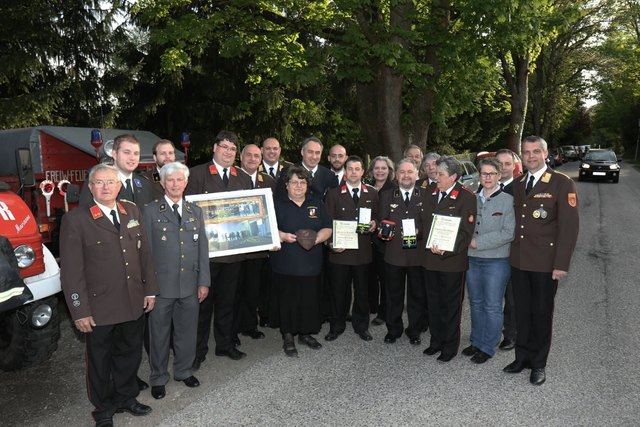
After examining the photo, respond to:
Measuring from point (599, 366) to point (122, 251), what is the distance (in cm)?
450

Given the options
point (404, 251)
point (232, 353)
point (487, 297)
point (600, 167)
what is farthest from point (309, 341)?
point (600, 167)

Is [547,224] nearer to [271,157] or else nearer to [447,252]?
[447,252]

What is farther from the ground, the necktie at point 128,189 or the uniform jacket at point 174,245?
the necktie at point 128,189

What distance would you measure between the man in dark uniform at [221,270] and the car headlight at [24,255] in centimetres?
154

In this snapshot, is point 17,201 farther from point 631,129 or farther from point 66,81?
point 631,129

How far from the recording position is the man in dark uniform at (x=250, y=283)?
562 centimetres

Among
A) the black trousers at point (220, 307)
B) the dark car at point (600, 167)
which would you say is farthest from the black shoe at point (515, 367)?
the dark car at point (600, 167)

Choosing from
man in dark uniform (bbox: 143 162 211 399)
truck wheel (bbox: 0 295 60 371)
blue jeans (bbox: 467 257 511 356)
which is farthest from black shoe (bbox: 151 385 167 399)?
blue jeans (bbox: 467 257 511 356)

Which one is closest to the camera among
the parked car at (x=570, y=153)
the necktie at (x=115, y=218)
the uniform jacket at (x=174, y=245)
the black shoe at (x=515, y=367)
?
the necktie at (x=115, y=218)

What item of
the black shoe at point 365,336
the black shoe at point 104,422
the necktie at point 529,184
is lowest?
the black shoe at point 365,336

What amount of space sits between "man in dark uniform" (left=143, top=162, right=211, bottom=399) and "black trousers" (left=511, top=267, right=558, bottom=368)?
2949 mm

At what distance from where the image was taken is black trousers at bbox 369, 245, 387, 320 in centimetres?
617

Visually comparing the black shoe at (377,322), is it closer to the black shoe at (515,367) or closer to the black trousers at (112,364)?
the black shoe at (515,367)

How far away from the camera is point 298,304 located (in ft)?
Answer: 17.7
